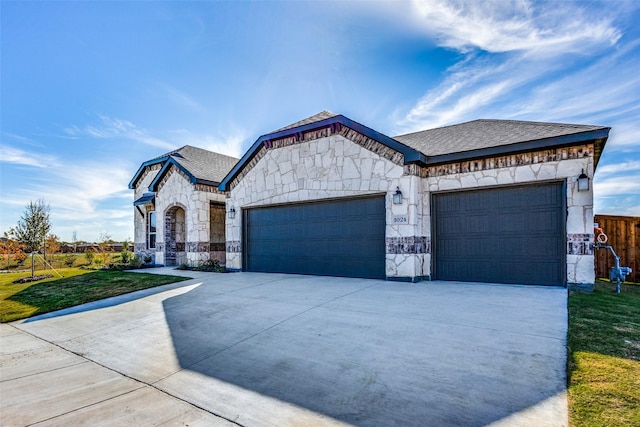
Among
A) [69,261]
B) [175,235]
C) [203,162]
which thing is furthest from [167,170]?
[69,261]

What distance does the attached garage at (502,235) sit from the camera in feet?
25.6

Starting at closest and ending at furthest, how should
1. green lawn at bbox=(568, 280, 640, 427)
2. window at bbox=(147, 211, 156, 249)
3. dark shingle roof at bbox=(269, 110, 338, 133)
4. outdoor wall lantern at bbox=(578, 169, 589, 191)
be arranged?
1. green lawn at bbox=(568, 280, 640, 427)
2. outdoor wall lantern at bbox=(578, 169, 589, 191)
3. dark shingle roof at bbox=(269, 110, 338, 133)
4. window at bbox=(147, 211, 156, 249)

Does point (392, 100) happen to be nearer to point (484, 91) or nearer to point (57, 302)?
point (484, 91)

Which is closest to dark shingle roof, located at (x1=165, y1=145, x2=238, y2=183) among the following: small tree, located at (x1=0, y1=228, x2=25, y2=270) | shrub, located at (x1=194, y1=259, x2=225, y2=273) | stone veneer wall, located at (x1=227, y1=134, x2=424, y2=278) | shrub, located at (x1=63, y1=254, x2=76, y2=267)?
stone veneer wall, located at (x1=227, y1=134, x2=424, y2=278)

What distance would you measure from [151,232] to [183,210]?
2.62 metres

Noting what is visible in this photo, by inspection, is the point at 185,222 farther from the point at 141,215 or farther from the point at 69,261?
the point at 69,261

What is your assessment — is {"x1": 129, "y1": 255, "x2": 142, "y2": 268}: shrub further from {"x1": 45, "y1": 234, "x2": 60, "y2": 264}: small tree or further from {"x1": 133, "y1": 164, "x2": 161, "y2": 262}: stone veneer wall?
{"x1": 45, "y1": 234, "x2": 60, "y2": 264}: small tree

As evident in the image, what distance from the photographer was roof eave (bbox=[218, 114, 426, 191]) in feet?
28.8

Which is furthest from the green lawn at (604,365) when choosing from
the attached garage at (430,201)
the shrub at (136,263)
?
the shrub at (136,263)

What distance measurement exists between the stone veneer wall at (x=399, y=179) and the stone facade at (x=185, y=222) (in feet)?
8.93

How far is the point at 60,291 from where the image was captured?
8.91 meters

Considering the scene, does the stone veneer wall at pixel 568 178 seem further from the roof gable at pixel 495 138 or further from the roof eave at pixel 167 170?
the roof eave at pixel 167 170

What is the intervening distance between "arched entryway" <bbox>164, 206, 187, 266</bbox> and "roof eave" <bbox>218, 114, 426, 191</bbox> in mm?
4397

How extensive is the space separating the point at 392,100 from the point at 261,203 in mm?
5935
